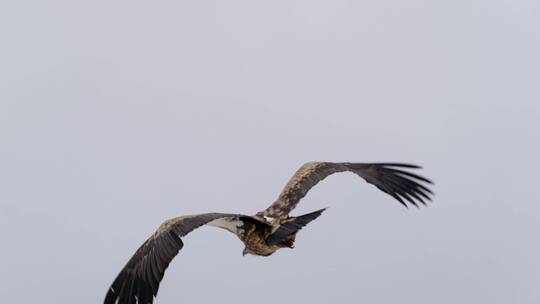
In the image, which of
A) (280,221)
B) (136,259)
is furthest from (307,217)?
(136,259)

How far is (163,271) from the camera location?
13.8 meters

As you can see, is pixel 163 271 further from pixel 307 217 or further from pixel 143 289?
pixel 307 217

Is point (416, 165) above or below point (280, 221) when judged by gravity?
above

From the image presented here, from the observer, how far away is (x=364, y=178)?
55.6 ft

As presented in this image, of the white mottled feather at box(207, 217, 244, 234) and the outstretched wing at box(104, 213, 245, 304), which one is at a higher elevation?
the white mottled feather at box(207, 217, 244, 234)

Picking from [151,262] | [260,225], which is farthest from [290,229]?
[151,262]

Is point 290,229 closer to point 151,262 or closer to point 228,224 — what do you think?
point 228,224

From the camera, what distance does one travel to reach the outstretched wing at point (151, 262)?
13.5 meters

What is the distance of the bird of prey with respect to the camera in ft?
44.9

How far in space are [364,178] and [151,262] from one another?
493cm

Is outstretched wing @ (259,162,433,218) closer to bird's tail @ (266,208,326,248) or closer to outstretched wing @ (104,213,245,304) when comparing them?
bird's tail @ (266,208,326,248)

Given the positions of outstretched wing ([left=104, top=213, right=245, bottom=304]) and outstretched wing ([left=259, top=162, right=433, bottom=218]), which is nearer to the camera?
outstretched wing ([left=104, top=213, right=245, bottom=304])

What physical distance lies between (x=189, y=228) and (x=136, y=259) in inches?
37.4

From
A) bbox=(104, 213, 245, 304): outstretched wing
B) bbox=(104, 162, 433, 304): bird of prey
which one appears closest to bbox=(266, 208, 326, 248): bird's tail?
bbox=(104, 162, 433, 304): bird of prey
